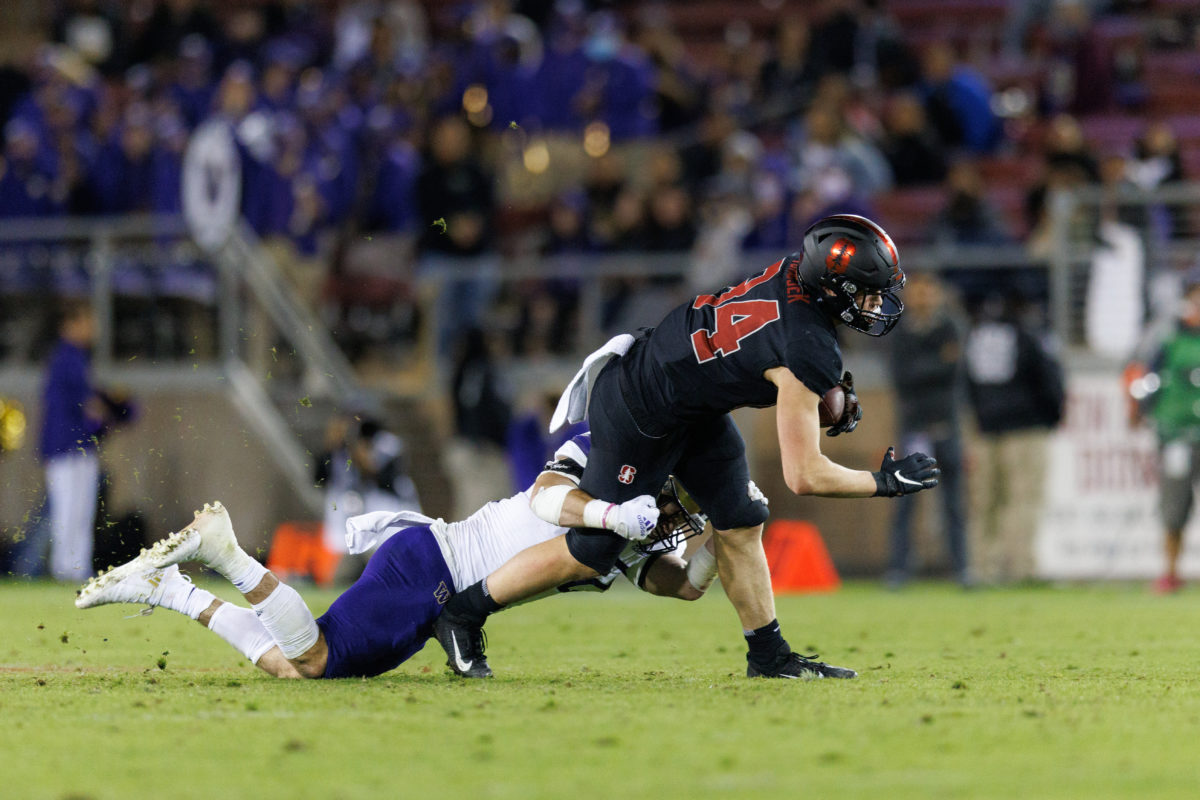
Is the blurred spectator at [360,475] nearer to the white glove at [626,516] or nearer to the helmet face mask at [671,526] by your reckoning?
the helmet face mask at [671,526]

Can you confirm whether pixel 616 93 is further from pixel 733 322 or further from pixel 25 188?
pixel 733 322

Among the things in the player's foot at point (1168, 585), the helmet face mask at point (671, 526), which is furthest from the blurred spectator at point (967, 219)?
the helmet face mask at point (671, 526)

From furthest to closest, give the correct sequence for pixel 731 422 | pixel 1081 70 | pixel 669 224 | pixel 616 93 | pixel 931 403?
pixel 1081 70
pixel 616 93
pixel 669 224
pixel 931 403
pixel 731 422

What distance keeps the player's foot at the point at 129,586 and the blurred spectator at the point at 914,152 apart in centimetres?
1159

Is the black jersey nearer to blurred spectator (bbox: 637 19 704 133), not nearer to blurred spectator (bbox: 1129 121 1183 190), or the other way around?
blurred spectator (bbox: 1129 121 1183 190)

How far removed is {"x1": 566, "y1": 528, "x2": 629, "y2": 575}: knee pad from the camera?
663cm

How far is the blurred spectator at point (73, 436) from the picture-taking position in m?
14.6

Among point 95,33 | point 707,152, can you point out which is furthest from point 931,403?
point 95,33

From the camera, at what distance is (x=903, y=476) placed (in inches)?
248

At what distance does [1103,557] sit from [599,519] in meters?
9.48

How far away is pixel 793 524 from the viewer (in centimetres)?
1535

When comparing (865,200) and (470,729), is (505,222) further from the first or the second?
(470,729)

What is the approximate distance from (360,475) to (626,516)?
8.22m

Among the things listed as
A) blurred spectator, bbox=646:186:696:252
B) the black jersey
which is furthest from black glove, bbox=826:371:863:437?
blurred spectator, bbox=646:186:696:252
